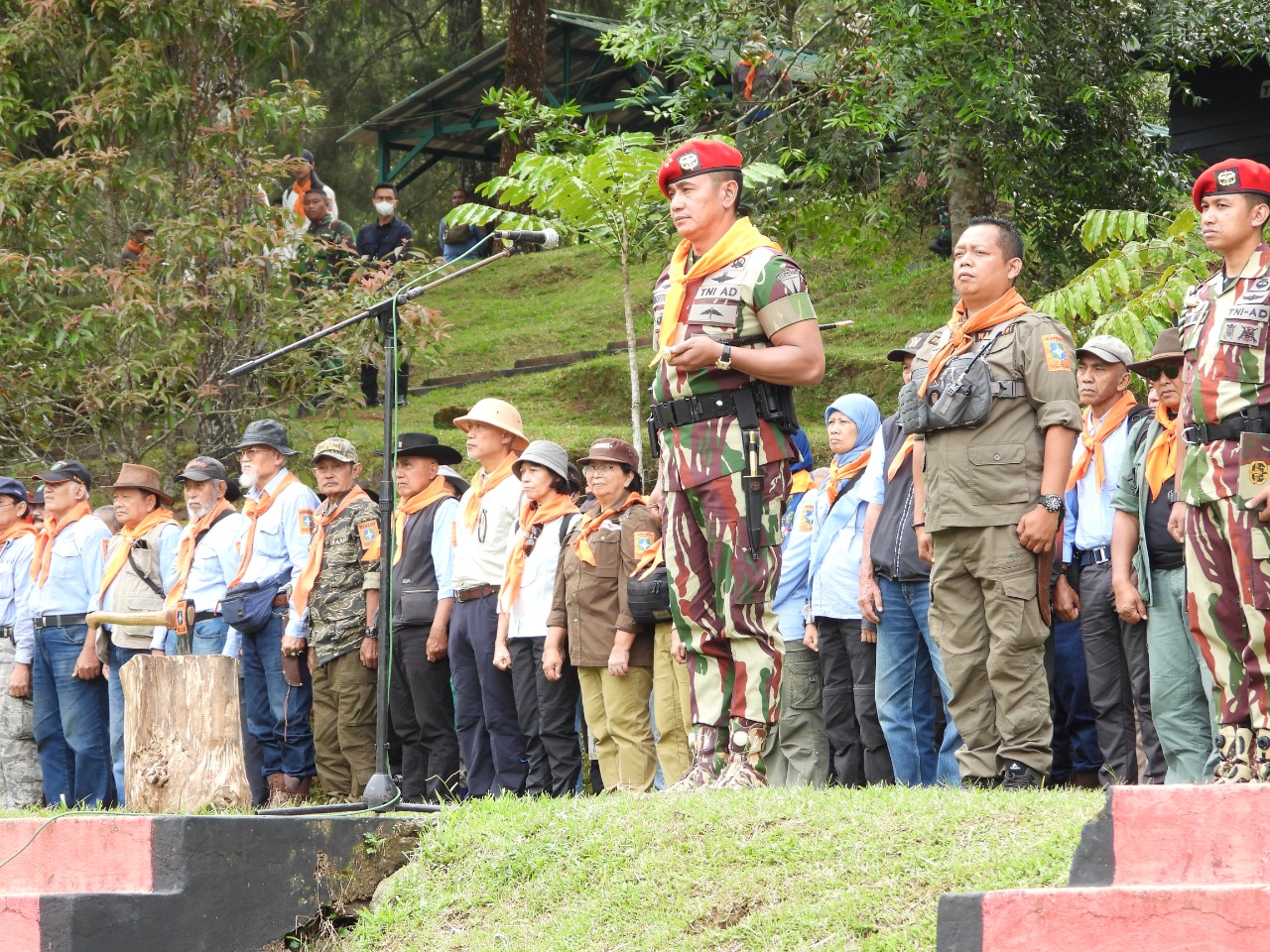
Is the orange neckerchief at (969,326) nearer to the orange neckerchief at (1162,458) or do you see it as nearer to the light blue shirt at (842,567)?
the orange neckerchief at (1162,458)

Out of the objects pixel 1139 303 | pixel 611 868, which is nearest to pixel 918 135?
pixel 1139 303

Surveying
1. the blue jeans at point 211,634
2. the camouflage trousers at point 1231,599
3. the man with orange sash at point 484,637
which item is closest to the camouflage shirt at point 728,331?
the camouflage trousers at point 1231,599

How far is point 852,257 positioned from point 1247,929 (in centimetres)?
→ 1149

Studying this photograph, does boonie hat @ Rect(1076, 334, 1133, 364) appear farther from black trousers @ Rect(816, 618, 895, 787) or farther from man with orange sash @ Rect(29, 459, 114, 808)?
man with orange sash @ Rect(29, 459, 114, 808)

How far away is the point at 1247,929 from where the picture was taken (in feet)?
11.6

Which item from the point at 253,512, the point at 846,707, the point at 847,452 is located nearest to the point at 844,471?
the point at 847,452

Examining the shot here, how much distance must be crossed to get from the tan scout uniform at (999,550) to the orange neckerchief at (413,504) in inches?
162

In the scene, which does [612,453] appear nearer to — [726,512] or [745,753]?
[726,512]

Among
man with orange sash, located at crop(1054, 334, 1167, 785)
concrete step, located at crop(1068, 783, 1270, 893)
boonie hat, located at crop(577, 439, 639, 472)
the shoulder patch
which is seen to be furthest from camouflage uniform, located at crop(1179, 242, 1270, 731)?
boonie hat, located at crop(577, 439, 639, 472)

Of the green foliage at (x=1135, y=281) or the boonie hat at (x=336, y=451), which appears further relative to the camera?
the boonie hat at (x=336, y=451)

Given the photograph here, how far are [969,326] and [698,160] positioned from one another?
54.0 inches

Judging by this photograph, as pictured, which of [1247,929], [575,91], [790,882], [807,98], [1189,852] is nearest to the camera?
[1247,929]

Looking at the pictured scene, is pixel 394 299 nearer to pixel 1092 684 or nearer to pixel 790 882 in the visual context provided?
pixel 790 882

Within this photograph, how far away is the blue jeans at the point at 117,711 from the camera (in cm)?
981
